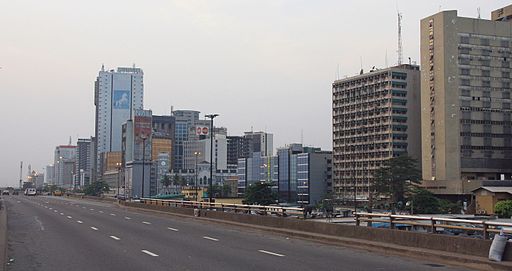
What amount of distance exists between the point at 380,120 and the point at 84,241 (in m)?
163

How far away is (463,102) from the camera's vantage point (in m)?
158

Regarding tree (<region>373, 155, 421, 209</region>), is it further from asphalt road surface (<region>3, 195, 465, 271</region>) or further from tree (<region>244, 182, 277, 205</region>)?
asphalt road surface (<region>3, 195, 465, 271</region>)

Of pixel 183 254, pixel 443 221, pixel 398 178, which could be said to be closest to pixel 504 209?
pixel 398 178

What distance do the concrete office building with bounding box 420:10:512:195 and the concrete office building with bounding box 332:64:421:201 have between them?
21.0 m

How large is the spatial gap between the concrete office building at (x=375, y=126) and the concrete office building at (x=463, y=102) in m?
21.0

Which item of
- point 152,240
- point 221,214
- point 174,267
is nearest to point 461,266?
point 174,267

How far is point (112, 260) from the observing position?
64.1 feet

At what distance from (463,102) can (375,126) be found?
33.2 meters

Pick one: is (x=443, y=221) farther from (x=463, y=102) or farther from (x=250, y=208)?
(x=463, y=102)

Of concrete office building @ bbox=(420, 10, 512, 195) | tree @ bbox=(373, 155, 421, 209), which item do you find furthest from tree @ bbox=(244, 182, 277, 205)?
concrete office building @ bbox=(420, 10, 512, 195)

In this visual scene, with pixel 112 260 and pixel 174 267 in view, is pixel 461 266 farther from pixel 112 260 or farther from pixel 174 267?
pixel 112 260

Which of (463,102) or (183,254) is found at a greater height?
(463,102)

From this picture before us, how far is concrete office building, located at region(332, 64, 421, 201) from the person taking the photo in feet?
592

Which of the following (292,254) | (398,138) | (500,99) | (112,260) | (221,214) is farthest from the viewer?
(398,138)
